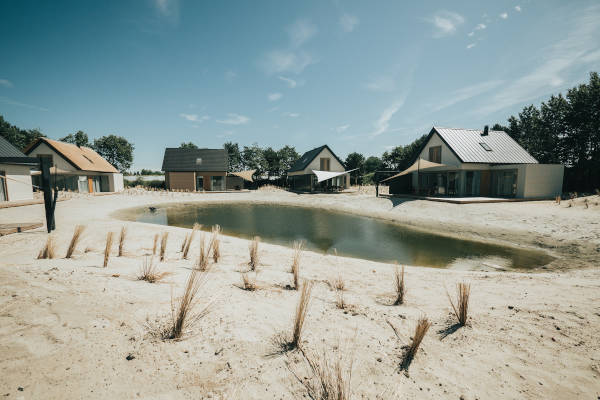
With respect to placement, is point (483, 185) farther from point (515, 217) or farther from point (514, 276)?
point (514, 276)

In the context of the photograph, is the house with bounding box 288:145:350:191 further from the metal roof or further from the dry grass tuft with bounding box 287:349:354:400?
the dry grass tuft with bounding box 287:349:354:400

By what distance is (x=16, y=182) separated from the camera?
13148mm

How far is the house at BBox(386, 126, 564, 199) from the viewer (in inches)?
603

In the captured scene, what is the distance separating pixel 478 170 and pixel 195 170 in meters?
29.5

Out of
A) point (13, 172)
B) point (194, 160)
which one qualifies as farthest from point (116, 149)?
point (13, 172)

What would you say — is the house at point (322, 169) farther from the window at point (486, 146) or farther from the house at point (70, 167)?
the house at point (70, 167)

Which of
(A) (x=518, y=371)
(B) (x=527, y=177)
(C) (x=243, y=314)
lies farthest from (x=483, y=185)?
(C) (x=243, y=314)

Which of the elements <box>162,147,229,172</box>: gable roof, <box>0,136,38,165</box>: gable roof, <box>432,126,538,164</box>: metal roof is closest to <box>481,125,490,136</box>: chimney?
<box>432,126,538,164</box>: metal roof

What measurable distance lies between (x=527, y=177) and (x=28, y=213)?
27.7m

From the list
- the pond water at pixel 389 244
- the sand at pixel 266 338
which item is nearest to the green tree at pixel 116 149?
the pond water at pixel 389 244

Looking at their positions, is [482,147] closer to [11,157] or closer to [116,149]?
[11,157]

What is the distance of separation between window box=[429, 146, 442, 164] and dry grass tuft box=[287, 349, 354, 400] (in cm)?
2120

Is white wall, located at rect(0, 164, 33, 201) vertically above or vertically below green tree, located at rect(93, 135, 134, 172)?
below

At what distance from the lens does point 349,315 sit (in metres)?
A: 2.94
